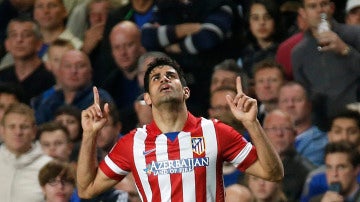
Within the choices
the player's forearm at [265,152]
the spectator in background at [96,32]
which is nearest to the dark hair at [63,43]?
the spectator in background at [96,32]

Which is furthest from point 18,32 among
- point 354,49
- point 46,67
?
point 354,49

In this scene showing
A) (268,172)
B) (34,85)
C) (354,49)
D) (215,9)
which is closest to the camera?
(268,172)

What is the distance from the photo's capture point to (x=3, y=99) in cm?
1084

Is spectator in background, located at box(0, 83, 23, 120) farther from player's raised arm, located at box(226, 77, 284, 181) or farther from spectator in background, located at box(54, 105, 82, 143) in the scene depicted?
player's raised arm, located at box(226, 77, 284, 181)

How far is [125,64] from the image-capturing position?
34.9ft

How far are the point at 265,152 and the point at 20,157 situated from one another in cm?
367

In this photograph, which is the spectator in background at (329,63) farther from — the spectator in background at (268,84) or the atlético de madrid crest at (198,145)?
the atlético de madrid crest at (198,145)

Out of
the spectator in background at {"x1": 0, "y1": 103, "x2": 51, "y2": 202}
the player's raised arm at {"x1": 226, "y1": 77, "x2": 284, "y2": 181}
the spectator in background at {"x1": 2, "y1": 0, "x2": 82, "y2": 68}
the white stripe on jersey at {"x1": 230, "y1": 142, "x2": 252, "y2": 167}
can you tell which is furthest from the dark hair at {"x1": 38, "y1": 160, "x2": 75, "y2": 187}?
the player's raised arm at {"x1": 226, "y1": 77, "x2": 284, "y2": 181}

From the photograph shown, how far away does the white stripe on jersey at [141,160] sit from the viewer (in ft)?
22.3

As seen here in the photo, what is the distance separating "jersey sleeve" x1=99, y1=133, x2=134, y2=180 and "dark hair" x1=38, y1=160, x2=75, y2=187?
2400 mm

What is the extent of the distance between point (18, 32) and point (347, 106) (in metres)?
3.19

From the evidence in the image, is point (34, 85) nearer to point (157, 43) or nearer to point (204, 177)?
point (157, 43)

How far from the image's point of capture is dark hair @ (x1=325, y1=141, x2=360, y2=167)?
8742mm

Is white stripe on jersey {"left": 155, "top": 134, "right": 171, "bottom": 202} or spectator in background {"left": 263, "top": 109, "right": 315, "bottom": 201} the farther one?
spectator in background {"left": 263, "top": 109, "right": 315, "bottom": 201}
